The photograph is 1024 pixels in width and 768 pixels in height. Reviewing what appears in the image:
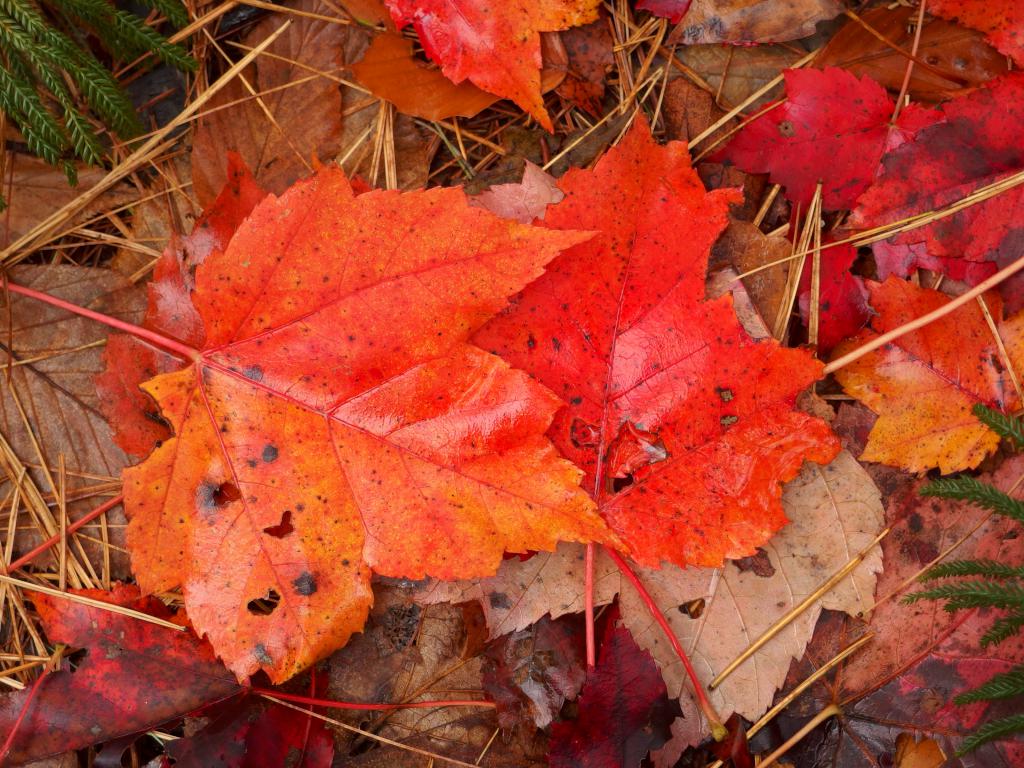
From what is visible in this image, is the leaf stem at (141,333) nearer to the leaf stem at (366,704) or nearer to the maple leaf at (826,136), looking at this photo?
the leaf stem at (366,704)

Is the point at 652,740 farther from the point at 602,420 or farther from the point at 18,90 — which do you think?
the point at 18,90

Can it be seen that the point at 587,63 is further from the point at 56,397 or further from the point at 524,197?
the point at 56,397

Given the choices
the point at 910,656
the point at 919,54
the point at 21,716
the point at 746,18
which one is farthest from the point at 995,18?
the point at 21,716

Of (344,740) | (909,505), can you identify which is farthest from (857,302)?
(344,740)

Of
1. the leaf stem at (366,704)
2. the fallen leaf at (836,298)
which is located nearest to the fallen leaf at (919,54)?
the fallen leaf at (836,298)

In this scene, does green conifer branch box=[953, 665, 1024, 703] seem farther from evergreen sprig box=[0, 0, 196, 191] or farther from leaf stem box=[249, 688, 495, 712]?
evergreen sprig box=[0, 0, 196, 191]

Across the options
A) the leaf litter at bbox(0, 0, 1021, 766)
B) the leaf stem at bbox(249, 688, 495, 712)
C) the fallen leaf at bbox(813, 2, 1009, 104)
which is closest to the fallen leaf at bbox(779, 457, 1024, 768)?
the leaf litter at bbox(0, 0, 1021, 766)

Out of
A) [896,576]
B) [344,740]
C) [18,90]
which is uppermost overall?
[18,90]
